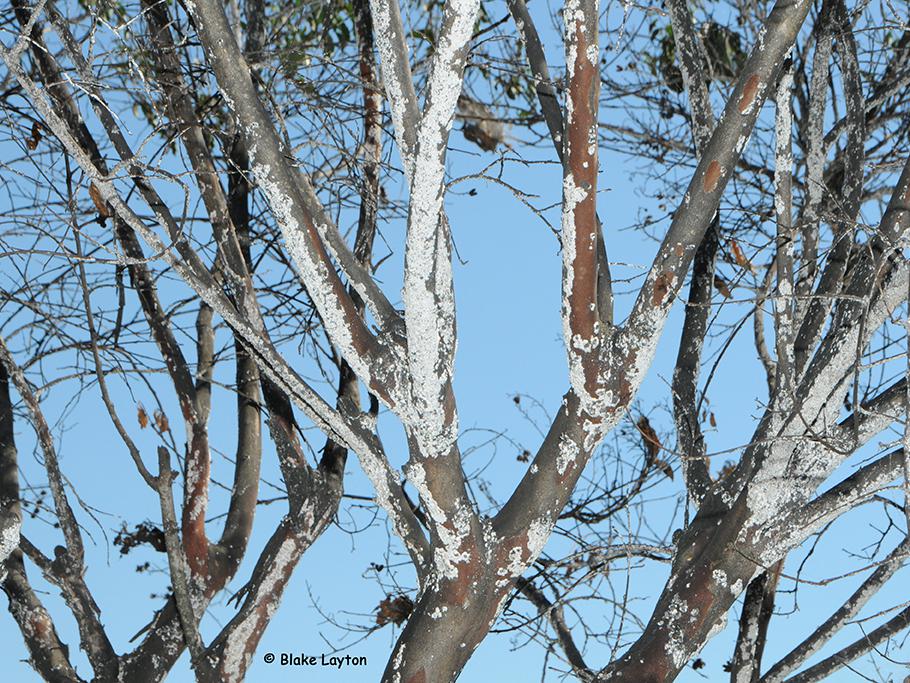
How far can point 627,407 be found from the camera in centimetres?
317

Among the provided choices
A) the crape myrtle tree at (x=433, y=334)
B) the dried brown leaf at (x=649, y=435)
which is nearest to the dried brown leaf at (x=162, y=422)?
the crape myrtle tree at (x=433, y=334)

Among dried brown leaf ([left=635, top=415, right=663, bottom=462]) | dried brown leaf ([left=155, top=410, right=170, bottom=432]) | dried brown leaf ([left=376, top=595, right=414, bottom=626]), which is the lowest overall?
dried brown leaf ([left=376, top=595, right=414, bottom=626])

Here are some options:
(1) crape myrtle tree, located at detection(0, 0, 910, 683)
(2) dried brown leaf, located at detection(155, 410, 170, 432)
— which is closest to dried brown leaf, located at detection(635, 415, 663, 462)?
(1) crape myrtle tree, located at detection(0, 0, 910, 683)

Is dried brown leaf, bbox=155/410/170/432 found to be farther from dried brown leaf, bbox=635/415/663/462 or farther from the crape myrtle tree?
dried brown leaf, bbox=635/415/663/462

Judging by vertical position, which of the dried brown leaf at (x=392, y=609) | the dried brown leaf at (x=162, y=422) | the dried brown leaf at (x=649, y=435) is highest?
the dried brown leaf at (x=162, y=422)

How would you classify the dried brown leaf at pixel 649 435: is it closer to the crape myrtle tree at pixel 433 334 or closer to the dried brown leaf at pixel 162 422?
the crape myrtle tree at pixel 433 334

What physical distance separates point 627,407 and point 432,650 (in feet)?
3.32

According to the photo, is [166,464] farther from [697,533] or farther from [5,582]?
[697,533]

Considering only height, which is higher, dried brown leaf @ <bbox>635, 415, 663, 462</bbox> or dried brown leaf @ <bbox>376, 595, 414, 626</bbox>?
dried brown leaf @ <bbox>635, 415, 663, 462</bbox>

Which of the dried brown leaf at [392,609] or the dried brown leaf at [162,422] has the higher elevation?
the dried brown leaf at [162,422]

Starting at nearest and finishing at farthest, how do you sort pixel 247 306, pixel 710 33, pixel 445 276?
1. pixel 445 276
2. pixel 247 306
3. pixel 710 33

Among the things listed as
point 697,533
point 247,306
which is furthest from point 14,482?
point 697,533

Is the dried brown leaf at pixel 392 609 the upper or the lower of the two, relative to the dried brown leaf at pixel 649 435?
lower

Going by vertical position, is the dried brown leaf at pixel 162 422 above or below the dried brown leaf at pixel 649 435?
above
